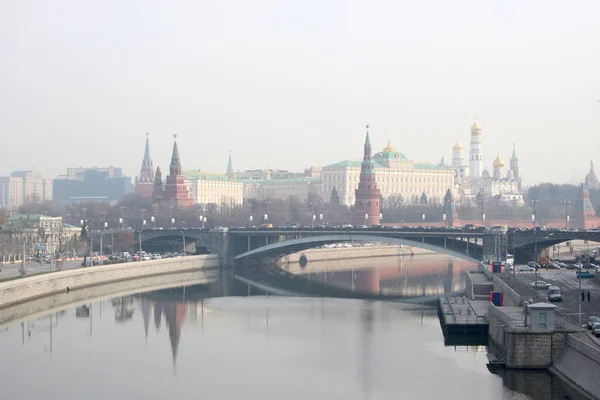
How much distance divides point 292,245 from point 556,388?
130 ft

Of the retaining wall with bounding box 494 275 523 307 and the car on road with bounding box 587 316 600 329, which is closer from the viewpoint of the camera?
the car on road with bounding box 587 316 600 329

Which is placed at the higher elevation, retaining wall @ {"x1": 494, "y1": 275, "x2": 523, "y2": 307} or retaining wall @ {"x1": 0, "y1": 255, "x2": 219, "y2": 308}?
retaining wall @ {"x1": 494, "y1": 275, "x2": 523, "y2": 307}

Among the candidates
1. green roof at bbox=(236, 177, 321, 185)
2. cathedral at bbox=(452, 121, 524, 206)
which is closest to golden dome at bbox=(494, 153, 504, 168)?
cathedral at bbox=(452, 121, 524, 206)

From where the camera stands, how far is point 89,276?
50781 mm

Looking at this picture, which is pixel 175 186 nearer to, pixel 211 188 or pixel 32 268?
pixel 211 188

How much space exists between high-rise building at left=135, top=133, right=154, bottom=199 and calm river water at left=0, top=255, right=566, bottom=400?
98.8 meters

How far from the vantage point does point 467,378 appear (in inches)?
1113

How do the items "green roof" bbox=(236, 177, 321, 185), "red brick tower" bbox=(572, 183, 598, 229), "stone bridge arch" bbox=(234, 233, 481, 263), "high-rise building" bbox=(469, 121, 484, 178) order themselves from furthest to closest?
"high-rise building" bbox=(469, 121, 484, 178)
"green roof" bbox=(236, 177, 321, 185)
"red brick tower" bbox=(572, 183, 598, 229)
"stone bridge arch" bbox=(234, 233, 481, 263)

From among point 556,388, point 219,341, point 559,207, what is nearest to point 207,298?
point 219,341

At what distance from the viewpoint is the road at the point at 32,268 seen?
159 feet

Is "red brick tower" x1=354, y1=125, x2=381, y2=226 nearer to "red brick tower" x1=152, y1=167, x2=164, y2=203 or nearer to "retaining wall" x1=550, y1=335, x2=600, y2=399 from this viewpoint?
"red brick tower" x1=152, y1=167, x2=164, y2=203

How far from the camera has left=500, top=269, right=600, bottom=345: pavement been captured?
31.5 metres

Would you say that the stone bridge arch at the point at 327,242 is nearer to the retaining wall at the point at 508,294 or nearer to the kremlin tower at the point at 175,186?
the retaining wall at the point at 508,294

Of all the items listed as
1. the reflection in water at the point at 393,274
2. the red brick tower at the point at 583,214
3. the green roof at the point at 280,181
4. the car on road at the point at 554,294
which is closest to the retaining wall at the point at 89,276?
the reflection in water at the point at 393,274
